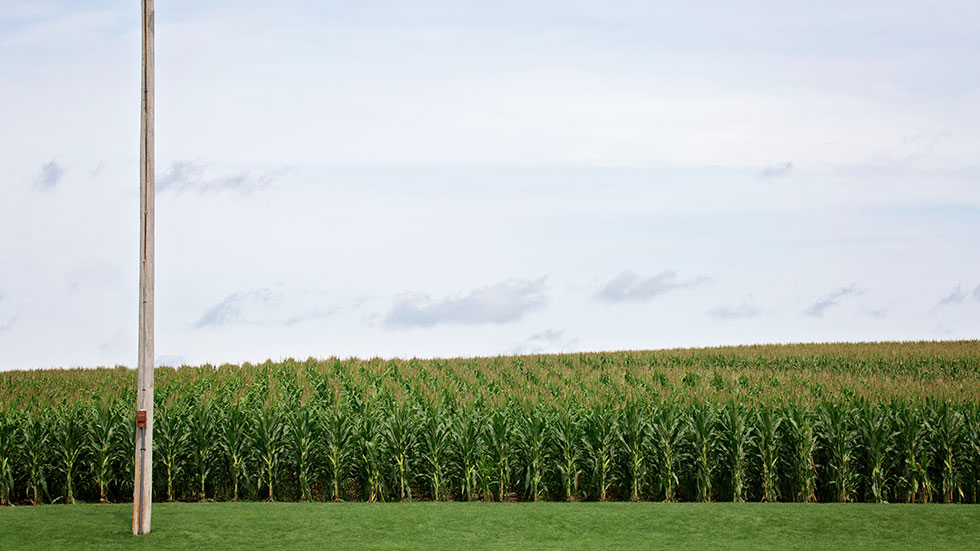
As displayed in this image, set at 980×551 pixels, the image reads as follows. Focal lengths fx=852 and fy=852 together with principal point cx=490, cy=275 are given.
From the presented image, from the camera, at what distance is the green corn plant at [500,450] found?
51.6ft

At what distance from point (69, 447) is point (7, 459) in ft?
3.69

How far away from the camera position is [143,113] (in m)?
11.7

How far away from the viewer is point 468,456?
1574cm

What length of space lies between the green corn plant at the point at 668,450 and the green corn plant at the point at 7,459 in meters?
12.0

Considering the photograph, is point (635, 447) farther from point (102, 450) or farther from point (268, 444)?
point (102, 450)

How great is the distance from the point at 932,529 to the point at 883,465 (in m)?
3.57

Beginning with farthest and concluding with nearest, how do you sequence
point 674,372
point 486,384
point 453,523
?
point 674,372
point 486,384
point 453,523

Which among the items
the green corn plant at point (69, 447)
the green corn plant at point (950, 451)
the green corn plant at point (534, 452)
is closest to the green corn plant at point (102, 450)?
the green corn plant at point (69, 447)

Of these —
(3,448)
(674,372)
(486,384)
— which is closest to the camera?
(3,448)

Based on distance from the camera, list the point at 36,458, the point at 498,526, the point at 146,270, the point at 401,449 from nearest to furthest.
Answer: the point at 146,270, the point at 498,526, the point at 401,449, the point at 36,458

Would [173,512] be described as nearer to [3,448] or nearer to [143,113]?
[3,448]

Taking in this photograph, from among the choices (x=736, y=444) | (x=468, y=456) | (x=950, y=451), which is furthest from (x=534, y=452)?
(x=950, y=451)

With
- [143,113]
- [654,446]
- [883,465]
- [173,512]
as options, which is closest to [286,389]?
[173,512]

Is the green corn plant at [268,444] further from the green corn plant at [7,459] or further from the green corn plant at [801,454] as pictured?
the green corn plant at [801,454]
